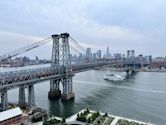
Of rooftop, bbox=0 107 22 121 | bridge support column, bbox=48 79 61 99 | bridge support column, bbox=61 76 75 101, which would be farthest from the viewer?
bridge support column, bbox=48 79 61 99

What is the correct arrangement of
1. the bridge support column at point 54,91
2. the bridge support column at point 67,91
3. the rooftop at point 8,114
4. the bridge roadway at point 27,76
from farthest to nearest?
the bridge support column at point 54,91 → the bridge support column at point 67,91 → the bridge roadway at point 27,76 → the rooftop at point 8,114

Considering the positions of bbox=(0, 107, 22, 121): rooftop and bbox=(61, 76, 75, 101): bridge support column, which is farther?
bbox=(61, 76, 75, 101): bridge support column

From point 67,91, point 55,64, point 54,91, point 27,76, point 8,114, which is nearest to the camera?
point 8,114

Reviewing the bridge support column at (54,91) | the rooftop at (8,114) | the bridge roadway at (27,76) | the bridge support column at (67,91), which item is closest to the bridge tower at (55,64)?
the bridge support column at (54,91)

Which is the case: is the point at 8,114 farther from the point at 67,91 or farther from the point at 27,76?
the point at 67,91

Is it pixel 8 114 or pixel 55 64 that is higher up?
pixel 55 64

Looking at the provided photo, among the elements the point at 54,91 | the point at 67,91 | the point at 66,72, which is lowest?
the point at 54,91

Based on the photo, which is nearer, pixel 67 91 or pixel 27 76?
pixel 27 76

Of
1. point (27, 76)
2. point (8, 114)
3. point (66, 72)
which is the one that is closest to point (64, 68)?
point (66, 72)

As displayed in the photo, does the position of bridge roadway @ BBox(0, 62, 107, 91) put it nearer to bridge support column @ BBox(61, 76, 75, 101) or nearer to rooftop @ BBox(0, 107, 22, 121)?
bridge support column @ BBox(61, 76, 75, 101)

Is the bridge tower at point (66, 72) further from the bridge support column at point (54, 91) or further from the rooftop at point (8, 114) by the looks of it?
the rooftop at point (8, 114)

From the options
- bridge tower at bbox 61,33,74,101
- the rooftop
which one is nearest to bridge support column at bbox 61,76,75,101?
bridge tower at bbox 61,33,74,101

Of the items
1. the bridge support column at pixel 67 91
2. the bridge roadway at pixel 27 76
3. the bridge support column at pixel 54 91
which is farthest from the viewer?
the bridge support column at pixel 54 91
